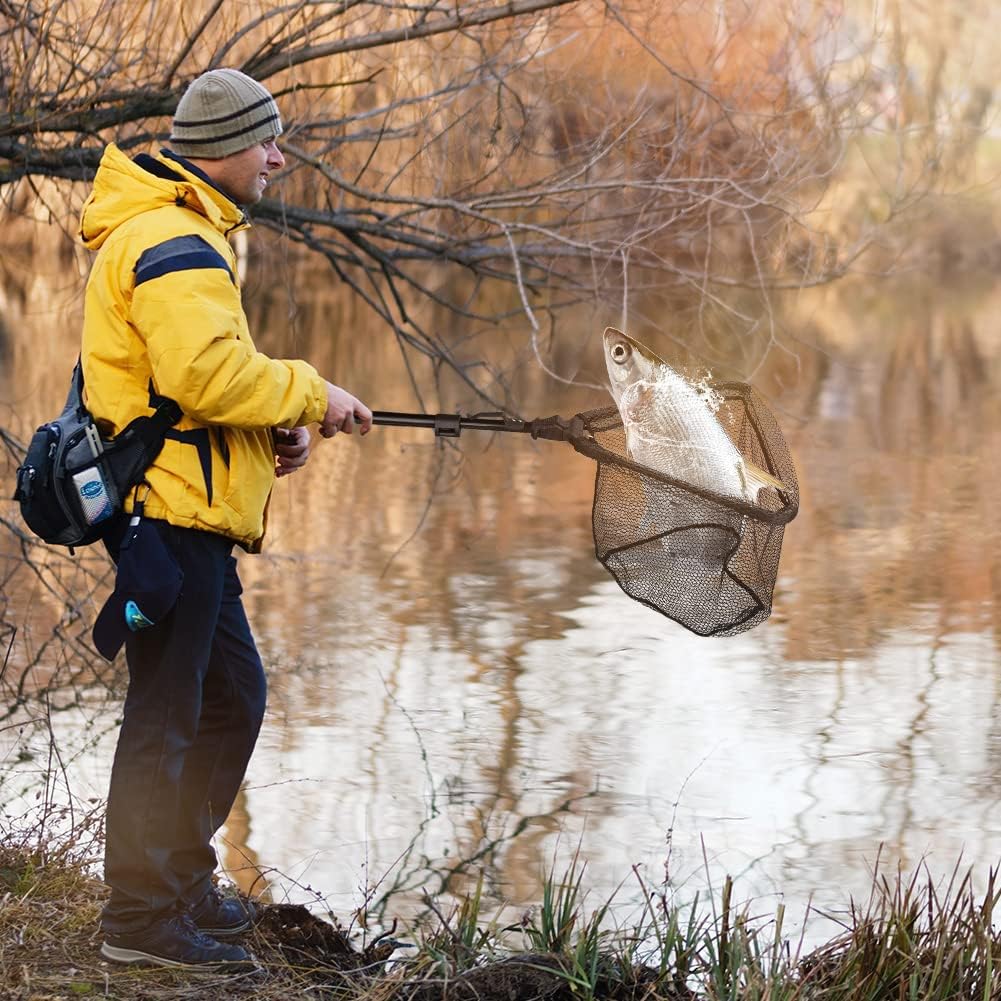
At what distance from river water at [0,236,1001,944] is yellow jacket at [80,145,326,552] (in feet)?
5.25

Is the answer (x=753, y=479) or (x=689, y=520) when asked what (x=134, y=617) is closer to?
(x=689, y=520)

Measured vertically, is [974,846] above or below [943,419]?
below

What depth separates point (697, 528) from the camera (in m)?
3.46

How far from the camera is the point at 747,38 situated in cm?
638

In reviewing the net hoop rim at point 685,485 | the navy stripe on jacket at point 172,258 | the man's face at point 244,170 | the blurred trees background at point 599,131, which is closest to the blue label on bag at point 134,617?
the navy stripe on jacket at point 172,258

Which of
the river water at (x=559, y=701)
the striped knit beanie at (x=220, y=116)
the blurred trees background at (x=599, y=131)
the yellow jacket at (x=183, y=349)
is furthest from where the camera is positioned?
the blurred trees background at (x=599, y=131)

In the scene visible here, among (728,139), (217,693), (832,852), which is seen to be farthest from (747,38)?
(217,693)

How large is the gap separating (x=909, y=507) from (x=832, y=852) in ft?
19.8

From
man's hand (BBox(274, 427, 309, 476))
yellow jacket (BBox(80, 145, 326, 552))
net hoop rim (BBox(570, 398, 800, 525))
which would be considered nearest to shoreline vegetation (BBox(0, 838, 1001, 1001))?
net hoop rim (BBox(570, 398, 800, 525))

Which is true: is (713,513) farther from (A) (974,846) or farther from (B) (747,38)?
(B) (747,38)

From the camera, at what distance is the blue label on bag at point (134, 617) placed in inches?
119

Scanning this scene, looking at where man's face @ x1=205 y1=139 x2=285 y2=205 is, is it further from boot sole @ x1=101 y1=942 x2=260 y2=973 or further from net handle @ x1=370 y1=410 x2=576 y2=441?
boot sole @ x1=101 y1=942 x2=260 y2=973

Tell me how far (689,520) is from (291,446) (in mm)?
832

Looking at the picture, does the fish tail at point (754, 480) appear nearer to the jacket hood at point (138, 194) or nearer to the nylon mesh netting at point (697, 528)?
the nylon mesh netting at point (697, 528)
